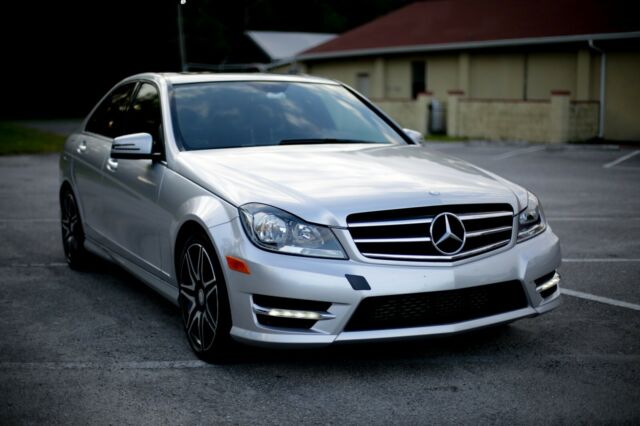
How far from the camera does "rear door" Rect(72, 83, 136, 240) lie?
6.88 meters

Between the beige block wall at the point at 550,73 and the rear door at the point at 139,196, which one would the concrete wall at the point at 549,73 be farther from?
the rear door at the point at 139,196

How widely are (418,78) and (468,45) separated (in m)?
3.76

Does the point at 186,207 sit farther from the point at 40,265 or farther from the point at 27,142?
the point at 27,142

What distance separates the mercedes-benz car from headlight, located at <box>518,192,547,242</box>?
0.01m

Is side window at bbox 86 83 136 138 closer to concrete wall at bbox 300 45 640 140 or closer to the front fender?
the front fender

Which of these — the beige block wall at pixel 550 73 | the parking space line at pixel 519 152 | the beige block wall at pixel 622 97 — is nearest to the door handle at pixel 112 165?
the parking space line at pixel 519 152

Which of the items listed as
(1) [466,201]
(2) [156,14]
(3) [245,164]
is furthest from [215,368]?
(2) [156,14]

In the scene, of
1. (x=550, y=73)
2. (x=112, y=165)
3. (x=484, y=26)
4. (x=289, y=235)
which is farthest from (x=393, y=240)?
(x=484, y=26)

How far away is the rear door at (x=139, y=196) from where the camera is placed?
564 centimetres

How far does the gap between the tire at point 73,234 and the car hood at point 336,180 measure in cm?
234

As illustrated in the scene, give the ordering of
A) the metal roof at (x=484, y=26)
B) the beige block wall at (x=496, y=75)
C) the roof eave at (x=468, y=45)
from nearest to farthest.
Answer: the roof eave at (x=468, y=45)
the metal roof at (x=484, y=26)
the beige block wall at (x=496, y=75)

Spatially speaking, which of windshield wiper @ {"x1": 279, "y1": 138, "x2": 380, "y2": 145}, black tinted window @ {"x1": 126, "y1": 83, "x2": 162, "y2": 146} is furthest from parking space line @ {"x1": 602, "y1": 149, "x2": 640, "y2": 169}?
black tinted window @ {"x1": 126, "y1": 83, "x2": 162, "y2": 146}

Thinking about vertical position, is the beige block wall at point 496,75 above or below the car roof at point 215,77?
below

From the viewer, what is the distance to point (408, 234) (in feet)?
15.0
